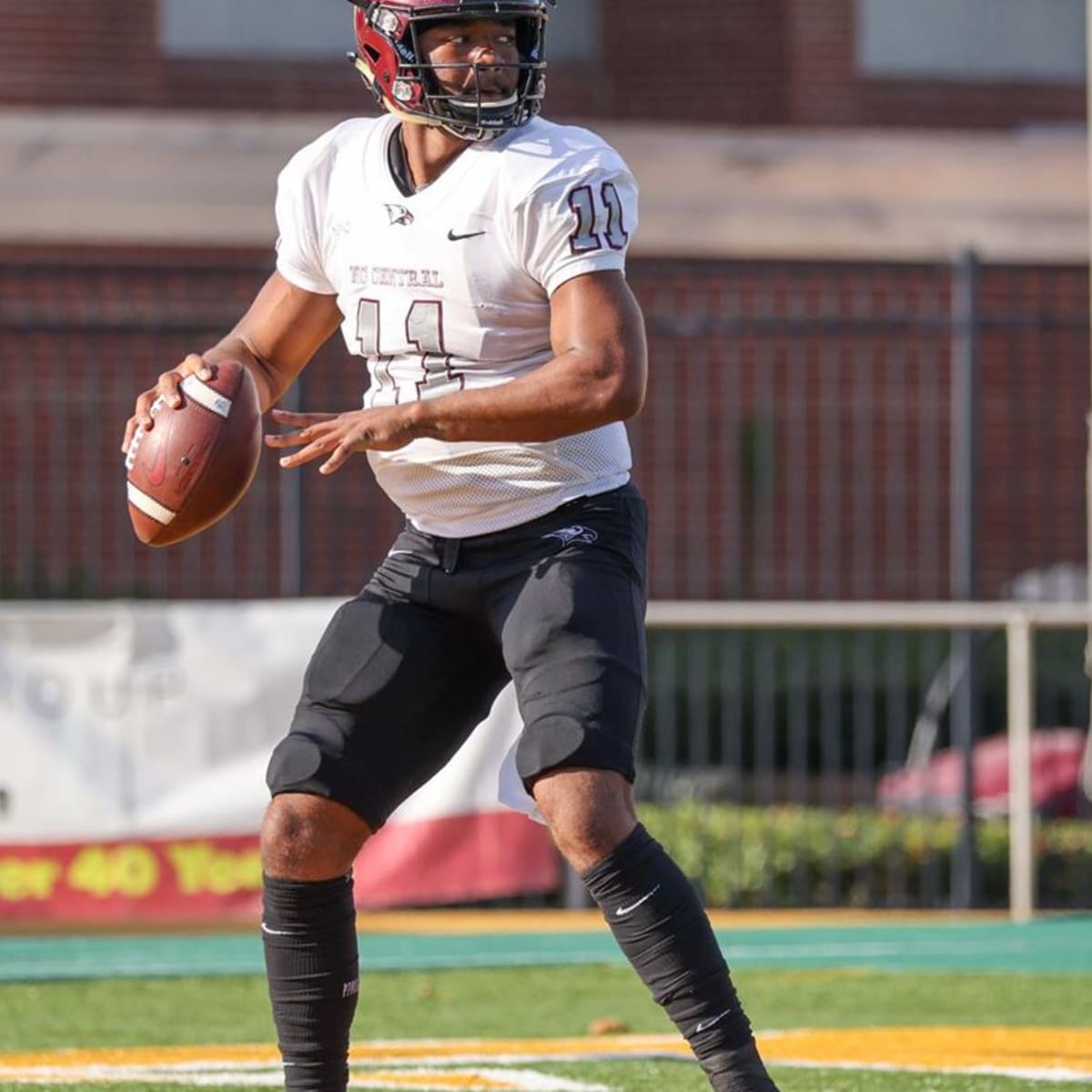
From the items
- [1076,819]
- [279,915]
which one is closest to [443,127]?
[279,915]

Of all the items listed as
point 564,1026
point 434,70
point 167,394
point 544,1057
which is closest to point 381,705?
point 167,394

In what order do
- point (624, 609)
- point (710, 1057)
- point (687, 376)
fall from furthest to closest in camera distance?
point (687, 376) → point (624, 609) → point (710, 1057)

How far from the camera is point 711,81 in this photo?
19016mm

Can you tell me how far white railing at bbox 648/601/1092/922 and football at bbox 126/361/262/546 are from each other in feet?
17.7

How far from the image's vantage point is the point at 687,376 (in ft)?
51.9

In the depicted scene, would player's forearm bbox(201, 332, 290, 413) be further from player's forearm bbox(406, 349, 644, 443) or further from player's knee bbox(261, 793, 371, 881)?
player's knee bbox(261, 793, 371, 881)

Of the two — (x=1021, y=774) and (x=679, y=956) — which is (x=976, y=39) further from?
(x=679, y=956)

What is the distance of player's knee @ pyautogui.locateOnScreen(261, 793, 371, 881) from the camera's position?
4.57 meters

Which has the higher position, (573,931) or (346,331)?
(346,331)

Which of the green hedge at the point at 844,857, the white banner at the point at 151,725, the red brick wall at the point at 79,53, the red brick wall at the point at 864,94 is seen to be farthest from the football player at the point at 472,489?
the red brick wall at the point at 864,94

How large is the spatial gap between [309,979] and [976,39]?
1592 centimetres

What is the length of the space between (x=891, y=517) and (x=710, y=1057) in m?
12.0

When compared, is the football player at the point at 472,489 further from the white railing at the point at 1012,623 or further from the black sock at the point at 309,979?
the white railing at the point at 1012,623

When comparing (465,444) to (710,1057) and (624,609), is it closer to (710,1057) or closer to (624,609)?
(624,609)
